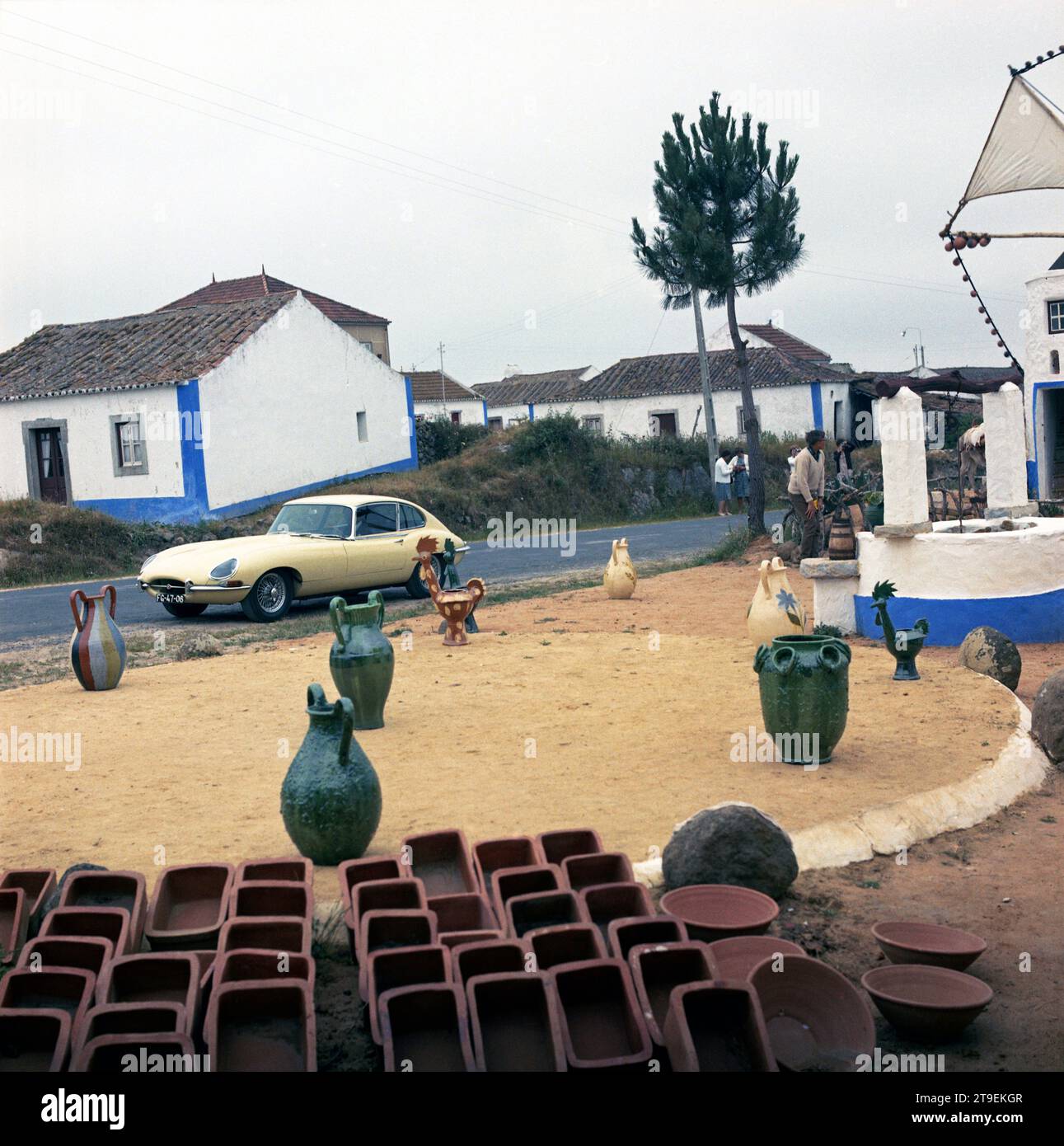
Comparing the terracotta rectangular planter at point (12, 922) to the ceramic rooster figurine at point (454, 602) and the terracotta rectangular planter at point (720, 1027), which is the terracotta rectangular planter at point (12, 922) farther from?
the ceramic rooster figurine at point (454, 602)

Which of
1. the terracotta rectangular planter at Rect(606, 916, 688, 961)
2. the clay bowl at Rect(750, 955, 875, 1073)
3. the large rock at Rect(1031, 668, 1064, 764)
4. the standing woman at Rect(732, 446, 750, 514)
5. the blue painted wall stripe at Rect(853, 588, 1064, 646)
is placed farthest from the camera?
the standing woman at Rect(732, 446, 750, 514)

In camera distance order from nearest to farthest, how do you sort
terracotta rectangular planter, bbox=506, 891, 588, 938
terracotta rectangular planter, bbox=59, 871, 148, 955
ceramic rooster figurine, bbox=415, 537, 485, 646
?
1. terracotta rectangular planter, bbox=506, 891, 588, 938
2. terracotta rectangular planter, bbox=59, 871, 148, 955
3. ceramic rooster figurine, bbox=415, 537, 485, 646

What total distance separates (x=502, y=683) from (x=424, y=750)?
209cm

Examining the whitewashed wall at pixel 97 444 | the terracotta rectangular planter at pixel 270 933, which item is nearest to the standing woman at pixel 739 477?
the whitewashed wall at pixel 97 444

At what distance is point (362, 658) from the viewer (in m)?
7.32

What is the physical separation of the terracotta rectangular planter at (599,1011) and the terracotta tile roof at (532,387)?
43.6m

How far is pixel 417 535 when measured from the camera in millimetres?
15234

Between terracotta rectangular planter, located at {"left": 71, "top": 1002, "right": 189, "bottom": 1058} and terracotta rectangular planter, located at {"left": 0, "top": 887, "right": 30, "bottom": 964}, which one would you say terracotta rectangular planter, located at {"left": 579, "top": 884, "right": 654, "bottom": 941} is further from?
terracotta rectangular planter, located at {"left": 0, "top": 887, "right": 30, "bottom": 964}

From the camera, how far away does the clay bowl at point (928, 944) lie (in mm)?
4027

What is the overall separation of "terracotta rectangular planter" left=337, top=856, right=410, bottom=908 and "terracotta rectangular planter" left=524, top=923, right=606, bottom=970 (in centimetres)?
79

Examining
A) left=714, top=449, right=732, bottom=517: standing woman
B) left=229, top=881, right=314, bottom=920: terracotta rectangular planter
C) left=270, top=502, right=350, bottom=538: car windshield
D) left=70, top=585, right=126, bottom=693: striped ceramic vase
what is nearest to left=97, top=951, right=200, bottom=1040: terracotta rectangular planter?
left=229, top=881, right=314, bottom=920: terracotta rectangular planter

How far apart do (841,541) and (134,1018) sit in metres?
9.97

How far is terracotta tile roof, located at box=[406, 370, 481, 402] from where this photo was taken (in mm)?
51719

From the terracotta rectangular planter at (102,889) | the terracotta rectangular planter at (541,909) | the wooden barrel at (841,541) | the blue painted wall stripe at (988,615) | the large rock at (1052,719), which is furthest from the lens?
the wooden barrel at (841,541)
